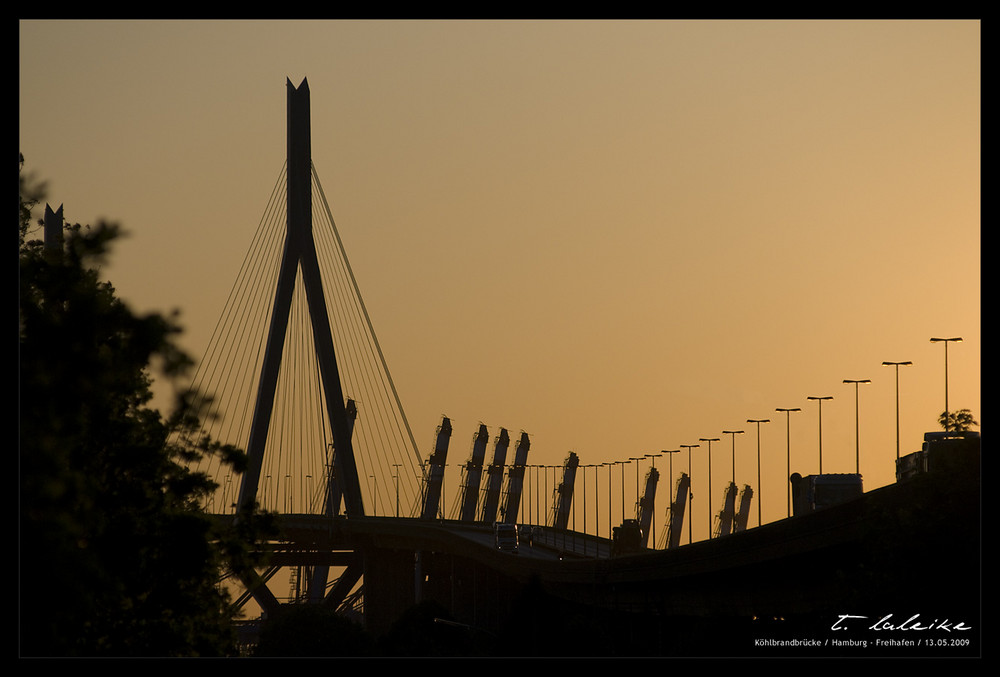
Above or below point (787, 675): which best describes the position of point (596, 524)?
above

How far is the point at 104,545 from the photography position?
32406mm

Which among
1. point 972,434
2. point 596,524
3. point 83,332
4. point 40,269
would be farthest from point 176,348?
point 596,524

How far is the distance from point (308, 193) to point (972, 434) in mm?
36815

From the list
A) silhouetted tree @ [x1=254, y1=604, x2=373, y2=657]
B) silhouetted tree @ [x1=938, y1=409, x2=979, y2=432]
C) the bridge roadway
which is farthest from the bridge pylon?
silhouetted tree @ [x1=938, y1=409, x2=979, y2=432]

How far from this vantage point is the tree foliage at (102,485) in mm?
24906

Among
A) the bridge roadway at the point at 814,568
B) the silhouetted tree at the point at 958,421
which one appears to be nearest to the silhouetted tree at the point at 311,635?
the bridge roadway at the point at 814,568

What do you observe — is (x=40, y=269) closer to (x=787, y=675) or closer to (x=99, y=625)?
(x=99, y=625)

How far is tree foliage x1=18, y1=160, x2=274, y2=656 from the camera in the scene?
24906 millimetres

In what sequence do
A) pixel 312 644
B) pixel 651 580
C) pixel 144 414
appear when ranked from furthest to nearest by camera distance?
pixel 312 644 → pixel 651 580 → pixel 144 414
